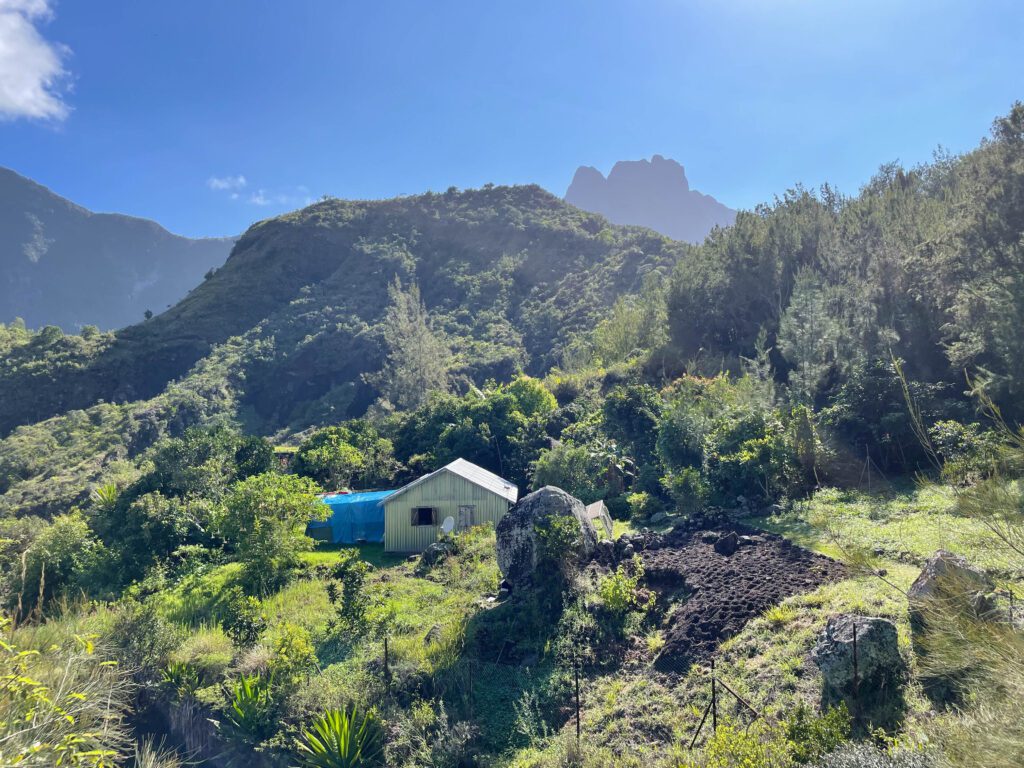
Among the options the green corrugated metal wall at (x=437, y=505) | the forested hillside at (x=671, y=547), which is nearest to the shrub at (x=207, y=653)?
the forested hillside at (x=671, y=547)

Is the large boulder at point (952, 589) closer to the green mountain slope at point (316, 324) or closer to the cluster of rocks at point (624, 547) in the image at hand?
the cluster of rocks at point (624, 547)

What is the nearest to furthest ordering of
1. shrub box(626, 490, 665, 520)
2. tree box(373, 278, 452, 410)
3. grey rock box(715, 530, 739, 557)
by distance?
grey rock box(715, 530, 739, 557), shrub box(626, 490, 665, 520), tree box(373, 278, 452, 410)

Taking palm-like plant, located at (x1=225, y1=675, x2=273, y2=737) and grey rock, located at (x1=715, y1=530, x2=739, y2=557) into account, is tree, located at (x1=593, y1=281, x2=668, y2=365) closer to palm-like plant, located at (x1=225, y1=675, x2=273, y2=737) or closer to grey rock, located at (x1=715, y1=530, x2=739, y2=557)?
grey rock, located at (x1=715, y1=530, x2=739, y2=557)

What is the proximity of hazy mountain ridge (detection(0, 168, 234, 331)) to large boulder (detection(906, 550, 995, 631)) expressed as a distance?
13885 centimetres

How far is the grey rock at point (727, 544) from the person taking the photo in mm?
12164

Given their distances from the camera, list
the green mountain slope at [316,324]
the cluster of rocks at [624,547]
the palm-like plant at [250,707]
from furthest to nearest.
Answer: the green mountain slope at [316,324], the cluster of rocks at [624,547], the palm-like plant at [250,707]

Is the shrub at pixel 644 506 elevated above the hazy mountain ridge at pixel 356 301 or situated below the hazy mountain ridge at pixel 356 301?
below

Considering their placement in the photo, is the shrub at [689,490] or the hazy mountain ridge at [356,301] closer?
the shrub at [689,490]

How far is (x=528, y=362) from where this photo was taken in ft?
186

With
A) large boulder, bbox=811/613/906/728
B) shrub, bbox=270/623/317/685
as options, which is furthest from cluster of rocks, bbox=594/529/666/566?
large boulder, bbox=811/613/906/728

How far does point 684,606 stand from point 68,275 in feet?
512

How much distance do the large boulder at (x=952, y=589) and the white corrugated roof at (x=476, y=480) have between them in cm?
1521

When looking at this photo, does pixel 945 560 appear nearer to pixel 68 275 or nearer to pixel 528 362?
pixel 528 362

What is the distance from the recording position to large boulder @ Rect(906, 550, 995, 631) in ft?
17.8
